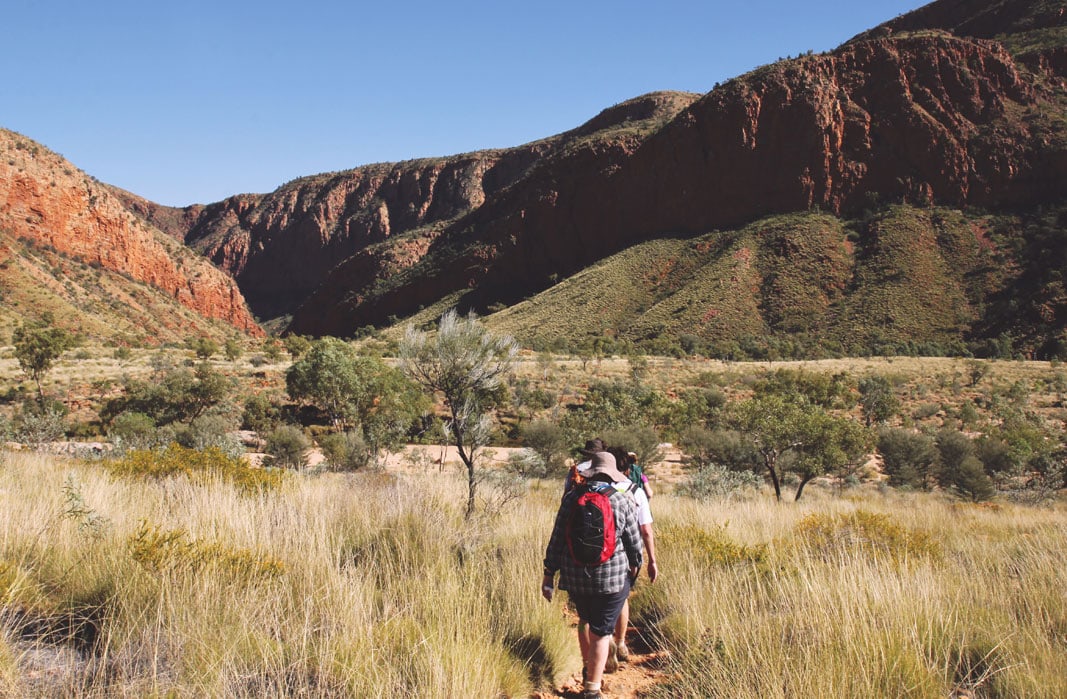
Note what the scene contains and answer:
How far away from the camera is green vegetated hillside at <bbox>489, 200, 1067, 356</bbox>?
2029 inches

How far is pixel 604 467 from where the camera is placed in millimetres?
3473

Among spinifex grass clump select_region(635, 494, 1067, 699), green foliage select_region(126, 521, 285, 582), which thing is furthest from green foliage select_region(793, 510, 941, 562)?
green foliage select_region(126, 521, 285, 582)

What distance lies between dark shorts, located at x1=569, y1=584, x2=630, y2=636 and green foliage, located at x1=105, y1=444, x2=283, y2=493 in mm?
3791

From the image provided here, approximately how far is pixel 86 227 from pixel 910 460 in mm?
85417

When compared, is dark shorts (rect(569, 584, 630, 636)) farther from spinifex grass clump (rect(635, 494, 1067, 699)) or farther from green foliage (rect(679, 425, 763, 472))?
green foliage (rect(679, 425, 763, 472))

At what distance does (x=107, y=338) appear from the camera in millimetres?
46562

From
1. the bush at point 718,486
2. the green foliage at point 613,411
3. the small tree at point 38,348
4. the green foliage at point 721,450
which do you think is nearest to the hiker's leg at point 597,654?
the bush at point 718,486

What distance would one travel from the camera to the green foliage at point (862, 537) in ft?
16.8

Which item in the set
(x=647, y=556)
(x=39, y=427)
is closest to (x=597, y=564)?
(x=647, y=556)

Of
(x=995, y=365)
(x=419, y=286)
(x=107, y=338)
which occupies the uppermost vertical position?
(x=419, y=286)

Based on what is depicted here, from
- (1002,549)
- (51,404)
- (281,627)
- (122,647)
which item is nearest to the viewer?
(122,647)

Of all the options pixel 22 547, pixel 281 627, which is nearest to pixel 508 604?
pixel 281 627

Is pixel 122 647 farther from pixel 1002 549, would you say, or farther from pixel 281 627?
pixel 1002 549

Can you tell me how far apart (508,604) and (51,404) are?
2637 centimetres
